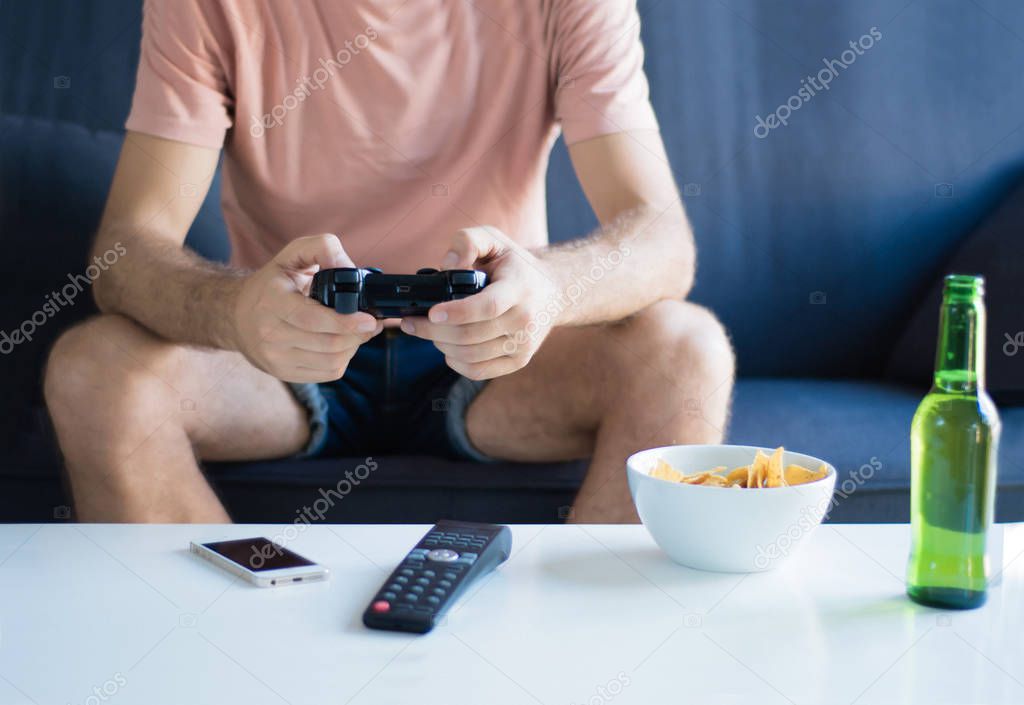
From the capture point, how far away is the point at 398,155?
1391mm

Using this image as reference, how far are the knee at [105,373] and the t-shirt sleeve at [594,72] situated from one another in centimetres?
63

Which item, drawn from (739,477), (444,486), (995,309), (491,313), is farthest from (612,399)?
(995,309)

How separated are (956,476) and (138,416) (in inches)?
34.1

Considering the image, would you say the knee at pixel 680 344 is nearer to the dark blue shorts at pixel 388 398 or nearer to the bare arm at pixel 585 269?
the bare arm at pixel 585 269

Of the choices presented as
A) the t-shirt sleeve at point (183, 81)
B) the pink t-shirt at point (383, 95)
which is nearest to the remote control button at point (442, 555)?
the pink t-shirt at point (383, 95)

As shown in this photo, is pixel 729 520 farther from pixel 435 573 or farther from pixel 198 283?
pixel 198 283

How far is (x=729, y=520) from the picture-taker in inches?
25.9

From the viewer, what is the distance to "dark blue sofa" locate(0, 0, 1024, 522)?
1.66 m

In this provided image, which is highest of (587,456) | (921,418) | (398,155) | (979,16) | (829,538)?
(979,16)

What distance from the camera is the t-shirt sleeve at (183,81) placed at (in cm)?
136

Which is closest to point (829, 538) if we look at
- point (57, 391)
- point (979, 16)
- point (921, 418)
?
point (921, 418)

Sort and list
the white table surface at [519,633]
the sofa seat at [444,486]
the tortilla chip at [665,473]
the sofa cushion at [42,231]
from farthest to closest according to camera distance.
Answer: the sofa cushion at [42,231] → the sofa seat at [444,486] → the tortilla chip at [665,473] → the white table surface at [519,633]

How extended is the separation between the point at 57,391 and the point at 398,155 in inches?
21.6

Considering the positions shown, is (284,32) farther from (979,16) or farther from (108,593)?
(979,16)
